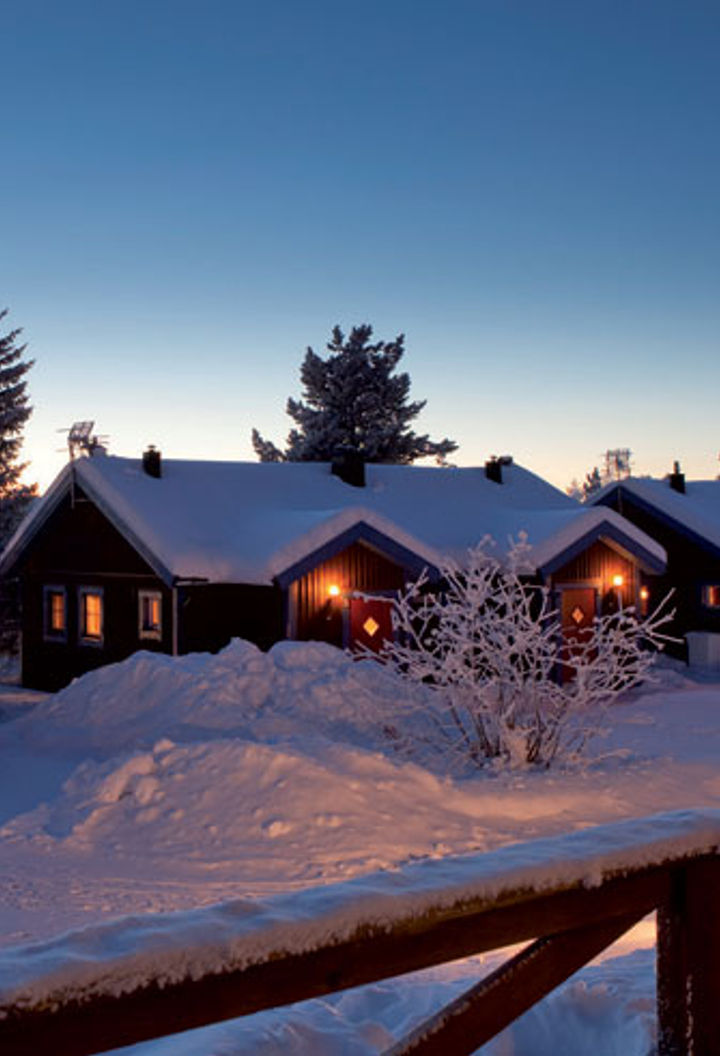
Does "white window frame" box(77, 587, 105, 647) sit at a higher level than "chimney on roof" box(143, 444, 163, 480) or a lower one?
lower

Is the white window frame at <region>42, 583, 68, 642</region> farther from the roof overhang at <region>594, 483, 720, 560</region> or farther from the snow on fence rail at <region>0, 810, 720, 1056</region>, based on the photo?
the snow on fence rail at <region>0, 810, 720, 1056</region>

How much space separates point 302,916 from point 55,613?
1095 inches

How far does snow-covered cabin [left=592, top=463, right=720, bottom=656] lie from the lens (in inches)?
1353

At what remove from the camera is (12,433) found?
40688 mm

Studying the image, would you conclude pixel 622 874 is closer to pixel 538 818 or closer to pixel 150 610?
pixel 538 818

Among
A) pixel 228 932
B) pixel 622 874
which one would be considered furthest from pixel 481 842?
pixel 228 932

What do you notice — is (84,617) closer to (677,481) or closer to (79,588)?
(79,588)

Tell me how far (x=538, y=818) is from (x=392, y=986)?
7.61 meters

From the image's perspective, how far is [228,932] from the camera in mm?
2336

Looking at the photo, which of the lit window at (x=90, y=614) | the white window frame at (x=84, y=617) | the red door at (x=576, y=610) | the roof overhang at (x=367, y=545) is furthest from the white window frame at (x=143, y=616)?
the red door at (x=576, y=610)

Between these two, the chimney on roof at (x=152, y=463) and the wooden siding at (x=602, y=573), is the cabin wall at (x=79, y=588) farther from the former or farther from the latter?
the wooden siding at (x=602, y=573)

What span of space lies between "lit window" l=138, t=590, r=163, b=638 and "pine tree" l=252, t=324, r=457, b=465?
24877 millimetres

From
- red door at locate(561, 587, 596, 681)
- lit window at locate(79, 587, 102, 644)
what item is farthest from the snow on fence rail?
red door at locate(561, 587, 596, 681)

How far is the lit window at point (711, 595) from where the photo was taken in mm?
A: 34406
